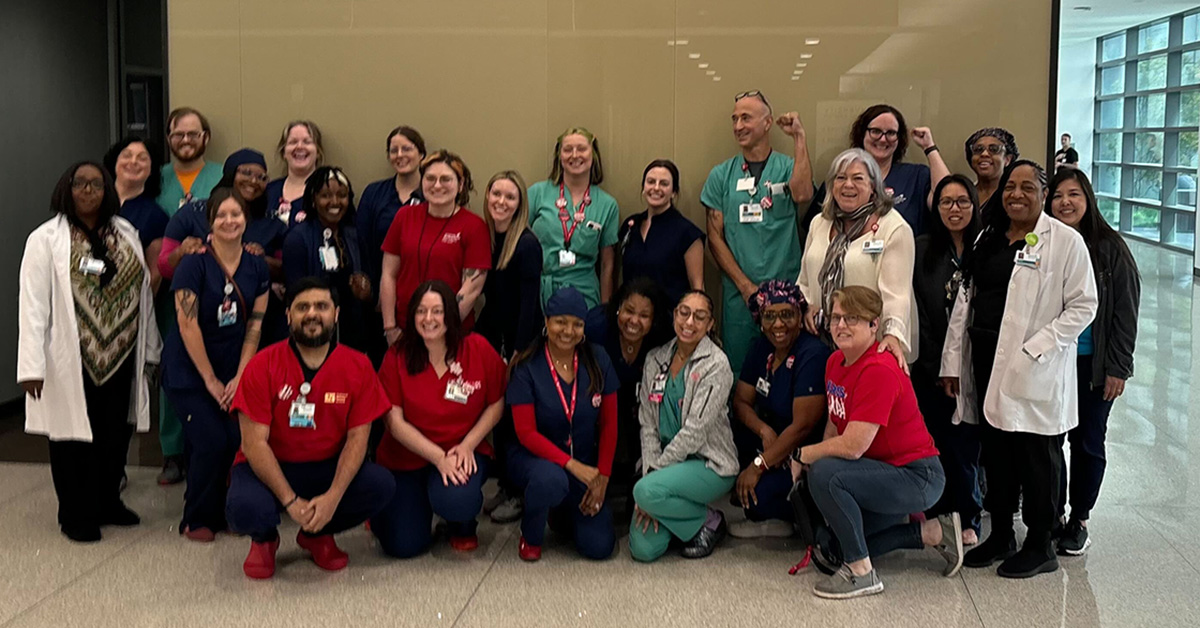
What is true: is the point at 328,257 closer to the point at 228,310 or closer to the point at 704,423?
the point at 228,310

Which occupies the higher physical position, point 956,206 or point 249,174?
point 249,174

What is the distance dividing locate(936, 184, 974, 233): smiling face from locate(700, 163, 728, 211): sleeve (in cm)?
106

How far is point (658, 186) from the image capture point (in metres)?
4.54

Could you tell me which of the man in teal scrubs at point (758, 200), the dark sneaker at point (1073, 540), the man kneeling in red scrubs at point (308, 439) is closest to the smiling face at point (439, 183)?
the man kneeling in red scrubs at point (308, 439)

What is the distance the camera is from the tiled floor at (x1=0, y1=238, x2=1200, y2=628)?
3.41 meters

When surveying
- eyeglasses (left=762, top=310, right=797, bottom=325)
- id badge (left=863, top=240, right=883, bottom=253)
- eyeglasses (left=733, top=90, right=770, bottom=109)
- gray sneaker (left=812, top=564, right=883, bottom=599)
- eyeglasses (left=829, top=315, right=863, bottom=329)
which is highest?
eyeglasses (left=733, top=90, right=770, bottom=109)

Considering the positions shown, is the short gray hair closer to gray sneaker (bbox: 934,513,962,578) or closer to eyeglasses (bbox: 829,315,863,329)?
eyeglasses (bbox: 829,315,863,329)

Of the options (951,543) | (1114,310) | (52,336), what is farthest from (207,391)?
(1114,310)

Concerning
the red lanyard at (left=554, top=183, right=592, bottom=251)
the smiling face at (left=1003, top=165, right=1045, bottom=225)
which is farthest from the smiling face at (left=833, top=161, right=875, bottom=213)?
the red lanyard at (left=554, top=183, right=592, bottom=251)

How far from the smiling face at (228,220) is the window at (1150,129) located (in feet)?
42.4

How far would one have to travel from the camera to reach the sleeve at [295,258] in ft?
14.7

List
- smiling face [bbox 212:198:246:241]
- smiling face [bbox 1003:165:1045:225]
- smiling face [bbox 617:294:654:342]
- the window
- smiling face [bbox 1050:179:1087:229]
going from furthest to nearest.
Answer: the window, smiling face [bbox 617:294:654:342], smiling face [bbox 212:198:246:241], smiling face [bbox 1050:179:1087:229], smiling face [bbox 1003:165:1045:225]

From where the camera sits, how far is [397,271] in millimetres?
4535

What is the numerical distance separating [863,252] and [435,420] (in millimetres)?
1737
